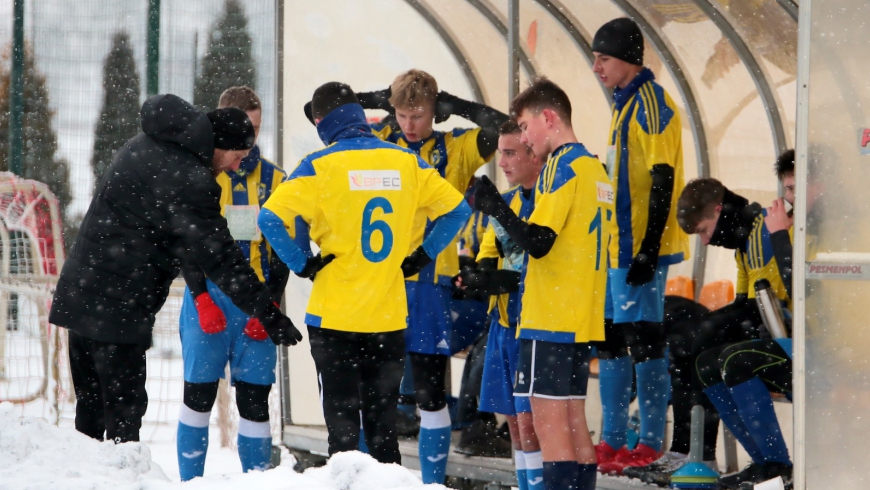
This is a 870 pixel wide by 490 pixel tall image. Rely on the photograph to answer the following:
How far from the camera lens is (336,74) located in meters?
6.54

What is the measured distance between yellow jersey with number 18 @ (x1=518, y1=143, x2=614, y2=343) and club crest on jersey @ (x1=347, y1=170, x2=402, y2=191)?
1.86ft

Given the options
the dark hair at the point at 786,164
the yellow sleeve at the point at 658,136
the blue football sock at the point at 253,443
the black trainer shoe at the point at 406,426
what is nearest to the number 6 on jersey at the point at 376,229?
the blue football sock at the point at 253,443

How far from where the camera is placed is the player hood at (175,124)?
3.47m

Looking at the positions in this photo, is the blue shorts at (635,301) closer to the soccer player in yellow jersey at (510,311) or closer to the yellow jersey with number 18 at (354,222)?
the soccer player in yellow jersey at (510,311)

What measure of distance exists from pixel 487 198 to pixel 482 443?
2.17 m

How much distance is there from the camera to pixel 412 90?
14.9ft

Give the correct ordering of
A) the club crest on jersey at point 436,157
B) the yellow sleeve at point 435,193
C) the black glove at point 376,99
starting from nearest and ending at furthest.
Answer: the yellow sleeve at point 435,193 < the club crest on jersey at point 436,157 < the black glove at point 376,99

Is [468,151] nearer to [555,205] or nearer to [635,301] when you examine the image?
[635,301]

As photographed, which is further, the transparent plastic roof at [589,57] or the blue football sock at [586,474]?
the transparent plastic roof at [589,57]

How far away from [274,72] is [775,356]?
151 inches

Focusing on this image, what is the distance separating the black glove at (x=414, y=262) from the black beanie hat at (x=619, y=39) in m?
1.37

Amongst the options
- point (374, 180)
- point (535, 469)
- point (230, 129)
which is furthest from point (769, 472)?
point (230, 129)

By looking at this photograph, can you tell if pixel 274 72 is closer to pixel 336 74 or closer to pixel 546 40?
pixel 336 74

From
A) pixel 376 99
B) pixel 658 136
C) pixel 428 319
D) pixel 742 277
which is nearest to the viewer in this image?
pixel 658 136
